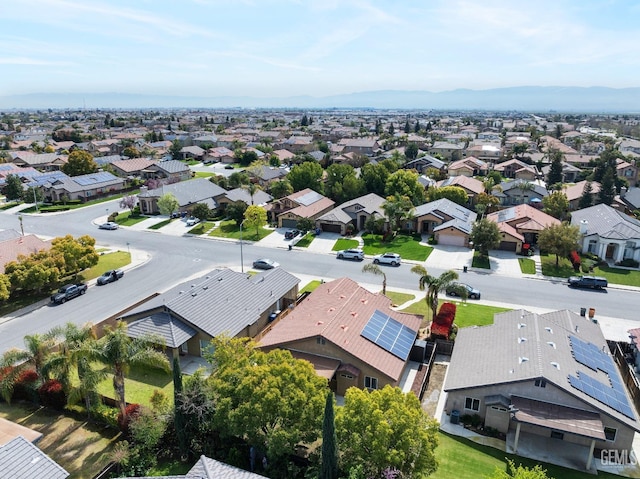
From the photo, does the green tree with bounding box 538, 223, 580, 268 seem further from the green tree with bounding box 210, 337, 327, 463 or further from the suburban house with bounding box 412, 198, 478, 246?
the green tree with bounding box 210, 337, 327, 463

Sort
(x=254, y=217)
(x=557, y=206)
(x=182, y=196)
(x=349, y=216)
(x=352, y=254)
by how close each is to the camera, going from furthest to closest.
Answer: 1. (x=182, y=196)
2. (x=557, y=206)
3. (x=349, y=216)
4. (x=254, y=217)
5. (x=352, y=254)

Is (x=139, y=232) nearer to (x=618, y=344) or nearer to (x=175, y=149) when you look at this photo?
(x=618, y=344)

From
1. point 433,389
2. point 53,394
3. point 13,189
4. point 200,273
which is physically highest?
point 13,189

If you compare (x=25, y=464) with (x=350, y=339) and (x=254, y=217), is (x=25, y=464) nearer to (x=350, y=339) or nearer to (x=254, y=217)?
(x=350, y=339)

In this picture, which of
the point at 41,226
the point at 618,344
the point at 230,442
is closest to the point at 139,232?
the point at 41,226

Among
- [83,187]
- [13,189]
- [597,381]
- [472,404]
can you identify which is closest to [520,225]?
[597,381]

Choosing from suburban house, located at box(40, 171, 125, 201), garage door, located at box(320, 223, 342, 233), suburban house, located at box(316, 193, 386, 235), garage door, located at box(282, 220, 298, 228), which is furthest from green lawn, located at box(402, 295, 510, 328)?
suburban house, located at box(40, 171, 125, 201)
